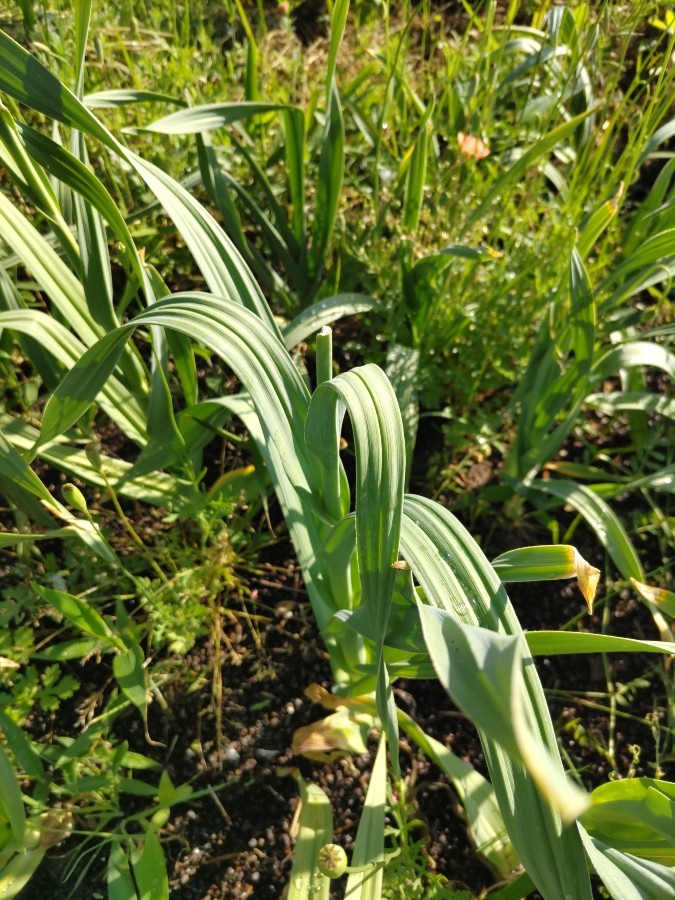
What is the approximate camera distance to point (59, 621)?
1.16 meters

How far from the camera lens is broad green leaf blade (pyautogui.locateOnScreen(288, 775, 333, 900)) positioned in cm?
95

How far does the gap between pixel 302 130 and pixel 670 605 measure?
1.00m

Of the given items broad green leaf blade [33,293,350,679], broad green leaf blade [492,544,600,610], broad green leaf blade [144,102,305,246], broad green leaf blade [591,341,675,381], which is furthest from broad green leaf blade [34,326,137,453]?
broad green leaf blade [591,341,675,381]

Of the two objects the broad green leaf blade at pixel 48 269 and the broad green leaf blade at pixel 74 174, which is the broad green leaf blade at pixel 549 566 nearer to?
the broad green leaf blade at pixel 74 174

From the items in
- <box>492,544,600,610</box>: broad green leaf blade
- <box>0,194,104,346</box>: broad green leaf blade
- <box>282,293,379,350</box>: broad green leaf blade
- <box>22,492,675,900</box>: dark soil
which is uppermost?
<box>0,194,104,346</box>: broad green leaf blade

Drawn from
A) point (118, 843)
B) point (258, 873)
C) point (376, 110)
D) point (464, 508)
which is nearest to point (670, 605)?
point (464, 508)

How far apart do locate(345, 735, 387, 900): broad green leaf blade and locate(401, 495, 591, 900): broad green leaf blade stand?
36 cm

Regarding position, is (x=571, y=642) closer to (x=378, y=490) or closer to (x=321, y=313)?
(x=378, y=490)

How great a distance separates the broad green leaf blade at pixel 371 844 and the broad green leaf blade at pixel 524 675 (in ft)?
1.17

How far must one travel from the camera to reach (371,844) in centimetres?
95

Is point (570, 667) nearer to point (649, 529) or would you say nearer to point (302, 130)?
point (649, 529)

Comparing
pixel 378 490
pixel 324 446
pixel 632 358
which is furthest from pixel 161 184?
pixel 632 358

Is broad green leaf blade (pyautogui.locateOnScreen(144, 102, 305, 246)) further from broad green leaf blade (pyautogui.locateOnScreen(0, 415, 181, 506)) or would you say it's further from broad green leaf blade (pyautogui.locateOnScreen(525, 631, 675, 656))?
broad green leaf blade (pyautogui.locateOnScreen(525, 631, 675, 656))

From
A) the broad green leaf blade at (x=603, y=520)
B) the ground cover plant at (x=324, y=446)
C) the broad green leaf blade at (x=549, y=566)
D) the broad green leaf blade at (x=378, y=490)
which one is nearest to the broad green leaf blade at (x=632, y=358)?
the ground cover plant at (x=324, y=446)
